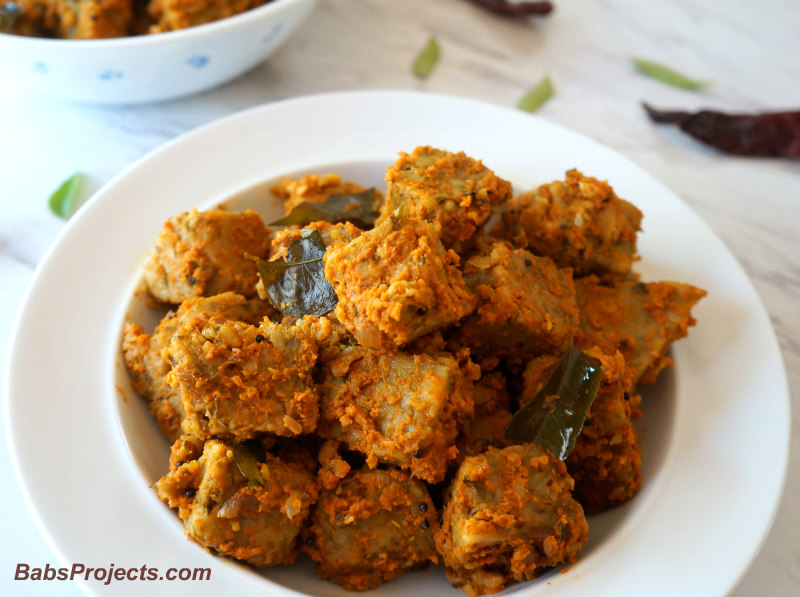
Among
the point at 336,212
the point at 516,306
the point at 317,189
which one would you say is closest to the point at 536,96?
the point at 317,189

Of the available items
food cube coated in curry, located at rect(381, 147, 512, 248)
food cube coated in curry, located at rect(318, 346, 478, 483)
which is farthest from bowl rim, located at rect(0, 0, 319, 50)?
food cube coated in curry, located at rect(318, 346, 478, 483)

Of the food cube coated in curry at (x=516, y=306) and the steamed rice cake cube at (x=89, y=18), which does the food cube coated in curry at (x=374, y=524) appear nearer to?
the food cube coated in curry at (x=516, y=306)

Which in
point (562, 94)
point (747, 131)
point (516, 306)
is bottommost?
point (747, 131)

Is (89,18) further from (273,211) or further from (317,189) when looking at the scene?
(317,189)

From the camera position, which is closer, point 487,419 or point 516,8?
point 487,419

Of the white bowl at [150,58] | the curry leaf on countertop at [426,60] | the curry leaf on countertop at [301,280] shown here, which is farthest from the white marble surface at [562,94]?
the curry leaf on countertop at [301,280]

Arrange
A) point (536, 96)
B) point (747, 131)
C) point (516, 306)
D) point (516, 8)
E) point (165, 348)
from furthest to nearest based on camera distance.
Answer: point (516, 8) < point (536, 96) < point (747, 131) < point (165, 348) < point (516, 306)

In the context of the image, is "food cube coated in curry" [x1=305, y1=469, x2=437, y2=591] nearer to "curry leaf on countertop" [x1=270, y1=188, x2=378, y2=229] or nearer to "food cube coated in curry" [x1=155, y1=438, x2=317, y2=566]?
"food cube coated in curry" [x1=155, y1=438, x2=317, y2=566]
